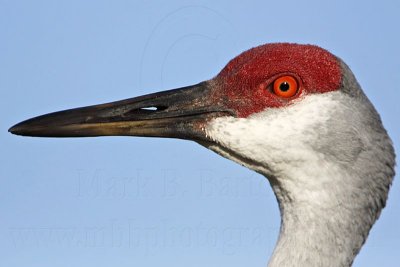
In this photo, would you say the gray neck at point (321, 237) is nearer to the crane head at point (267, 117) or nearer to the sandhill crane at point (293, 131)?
the sandhill crane at point (293, 131)

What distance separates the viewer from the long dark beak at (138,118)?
5.96 m

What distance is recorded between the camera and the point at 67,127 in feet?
19.5

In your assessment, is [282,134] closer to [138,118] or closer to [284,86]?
[284,86]

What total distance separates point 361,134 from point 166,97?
5.86ft

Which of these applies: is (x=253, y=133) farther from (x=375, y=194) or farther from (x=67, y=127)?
(x=67, y=127)

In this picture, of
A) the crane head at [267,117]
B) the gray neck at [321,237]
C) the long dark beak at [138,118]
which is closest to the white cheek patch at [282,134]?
the crane head at [267,117]

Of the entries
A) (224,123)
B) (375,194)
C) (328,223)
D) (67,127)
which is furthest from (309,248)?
(67,127)

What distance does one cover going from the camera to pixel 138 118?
6094 mm

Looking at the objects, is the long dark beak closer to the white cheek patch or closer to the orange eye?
the white cheek patch

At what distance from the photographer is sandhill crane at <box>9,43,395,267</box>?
18.9 ft

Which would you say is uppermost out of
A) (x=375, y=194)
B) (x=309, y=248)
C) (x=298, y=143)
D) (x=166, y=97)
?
(x=166, y=97)

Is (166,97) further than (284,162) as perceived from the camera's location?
Yes

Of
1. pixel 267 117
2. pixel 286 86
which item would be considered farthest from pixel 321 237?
pixel 286 86

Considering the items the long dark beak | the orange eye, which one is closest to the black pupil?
the orange eye
